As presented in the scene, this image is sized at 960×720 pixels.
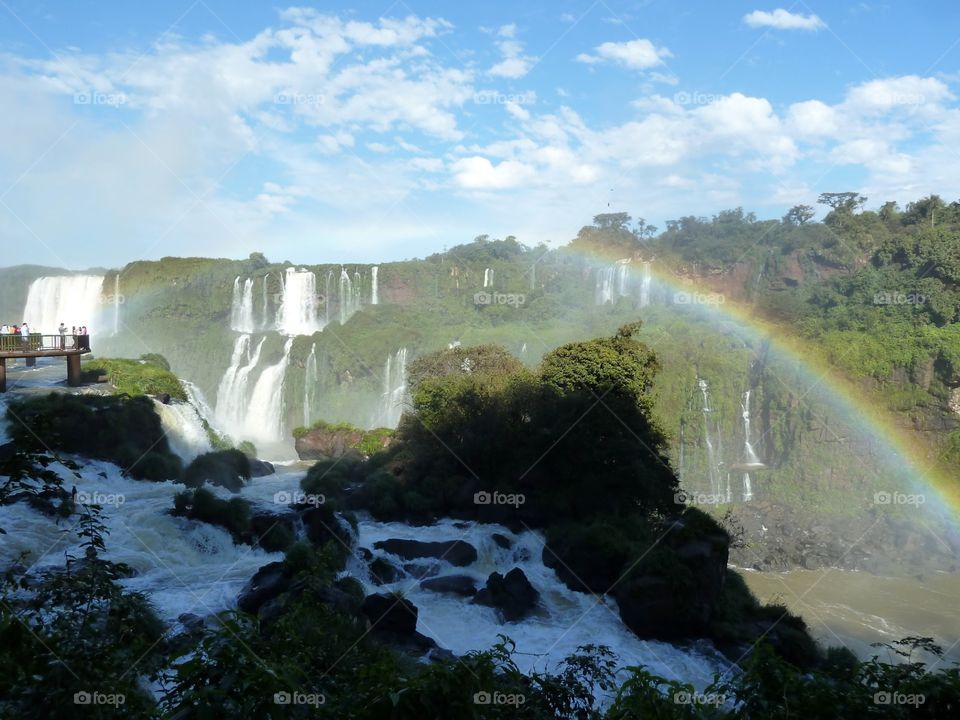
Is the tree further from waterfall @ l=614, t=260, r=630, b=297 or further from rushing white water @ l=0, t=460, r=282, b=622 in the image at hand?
rushing white water @ l=0, t=460, r=282, b=622

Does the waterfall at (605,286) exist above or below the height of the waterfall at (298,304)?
above

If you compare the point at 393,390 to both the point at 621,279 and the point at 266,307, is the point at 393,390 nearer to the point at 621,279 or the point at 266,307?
the point at 266,307

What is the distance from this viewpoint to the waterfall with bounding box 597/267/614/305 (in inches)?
2963

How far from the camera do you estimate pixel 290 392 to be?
179ft

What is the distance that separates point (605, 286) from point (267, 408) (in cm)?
3772

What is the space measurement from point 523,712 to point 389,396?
50855 mm

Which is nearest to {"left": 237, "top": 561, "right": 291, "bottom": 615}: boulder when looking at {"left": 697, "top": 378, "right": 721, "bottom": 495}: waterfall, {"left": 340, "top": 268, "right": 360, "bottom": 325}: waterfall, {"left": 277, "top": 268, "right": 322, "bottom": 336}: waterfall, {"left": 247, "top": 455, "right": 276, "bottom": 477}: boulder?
{"left": 247, "top": 455, "right": 276, "bottom": 477}: boulder

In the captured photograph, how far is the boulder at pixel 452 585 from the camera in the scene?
1977 cm

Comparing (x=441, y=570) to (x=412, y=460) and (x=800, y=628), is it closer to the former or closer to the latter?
(x=412, y=460)

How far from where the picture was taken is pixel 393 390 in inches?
2183

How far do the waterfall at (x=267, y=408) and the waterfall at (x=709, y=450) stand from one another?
1160 inches

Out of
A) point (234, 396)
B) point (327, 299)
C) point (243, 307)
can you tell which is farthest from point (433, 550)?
point (243, 307)

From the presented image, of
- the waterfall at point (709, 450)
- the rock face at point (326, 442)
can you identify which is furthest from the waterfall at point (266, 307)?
the waterfall at point (709, 450)

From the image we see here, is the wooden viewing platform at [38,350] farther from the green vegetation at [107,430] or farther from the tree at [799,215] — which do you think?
the tree at [799,215]
